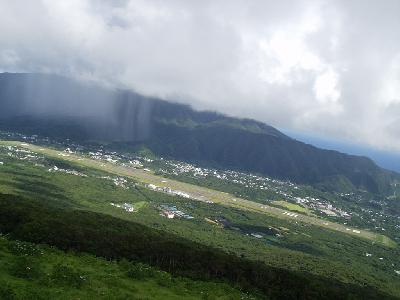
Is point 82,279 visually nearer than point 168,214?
Yes

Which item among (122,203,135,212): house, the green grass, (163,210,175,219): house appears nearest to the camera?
the green grass

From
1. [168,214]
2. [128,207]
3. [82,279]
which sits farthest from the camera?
[168,214]

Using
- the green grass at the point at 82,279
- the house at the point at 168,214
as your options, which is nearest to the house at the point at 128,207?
the house at the point at 168,214

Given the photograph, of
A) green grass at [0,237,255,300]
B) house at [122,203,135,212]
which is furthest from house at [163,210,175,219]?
green grass at [0,237,255,300]

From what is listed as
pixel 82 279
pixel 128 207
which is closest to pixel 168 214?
A: pixel 128 207

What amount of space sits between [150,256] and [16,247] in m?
20.2

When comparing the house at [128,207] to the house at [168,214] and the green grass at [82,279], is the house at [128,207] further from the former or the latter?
the green grass at [82,279]

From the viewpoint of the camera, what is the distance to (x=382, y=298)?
319 ft

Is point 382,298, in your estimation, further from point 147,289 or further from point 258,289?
point 147,289

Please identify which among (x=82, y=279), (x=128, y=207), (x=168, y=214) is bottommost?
(x=168, y=214)

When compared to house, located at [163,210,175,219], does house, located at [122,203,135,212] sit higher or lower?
higher

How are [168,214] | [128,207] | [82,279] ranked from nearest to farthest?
[82,279], [128,207], [168,214]

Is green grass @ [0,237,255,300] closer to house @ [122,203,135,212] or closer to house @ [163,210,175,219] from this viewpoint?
house @ [122,203,135,212]

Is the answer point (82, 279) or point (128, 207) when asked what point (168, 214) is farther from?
point (82, 279)
